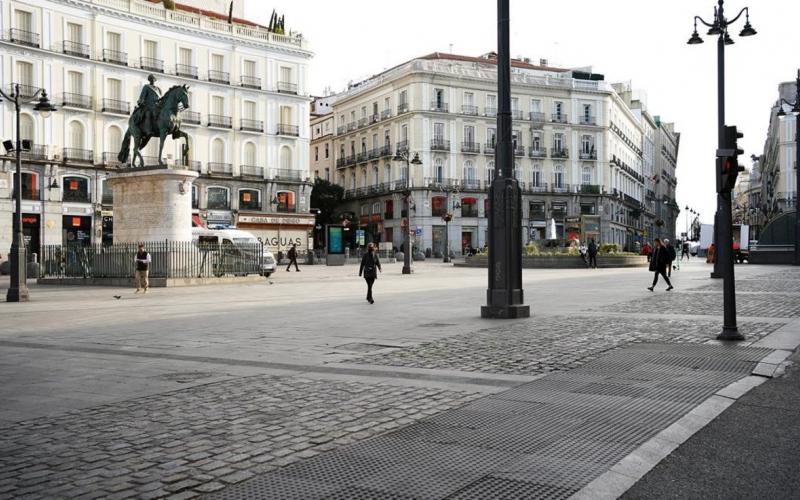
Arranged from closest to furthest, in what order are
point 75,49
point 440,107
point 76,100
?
1. point 75,49
2. point 76,100
3. point 440,107

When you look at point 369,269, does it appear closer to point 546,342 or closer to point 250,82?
point 546,342

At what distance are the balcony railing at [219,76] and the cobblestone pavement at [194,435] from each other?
185 feet

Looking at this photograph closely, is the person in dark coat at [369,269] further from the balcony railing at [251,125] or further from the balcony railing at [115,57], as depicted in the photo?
the balcony railing at [251,125]

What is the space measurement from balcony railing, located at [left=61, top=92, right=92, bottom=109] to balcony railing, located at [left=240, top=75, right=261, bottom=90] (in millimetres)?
12656

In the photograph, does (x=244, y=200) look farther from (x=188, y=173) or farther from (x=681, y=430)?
(x=681, y=430)

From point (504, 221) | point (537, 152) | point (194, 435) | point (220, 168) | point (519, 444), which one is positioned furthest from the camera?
point (537, 152)

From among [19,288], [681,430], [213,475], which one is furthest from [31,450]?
[19,288]

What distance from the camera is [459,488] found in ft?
13.8

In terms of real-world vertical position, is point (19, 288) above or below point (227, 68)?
below

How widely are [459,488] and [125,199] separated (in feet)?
84.4

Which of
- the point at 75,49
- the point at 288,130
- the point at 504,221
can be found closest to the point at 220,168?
the point at 288,130

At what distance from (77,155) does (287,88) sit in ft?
61.1

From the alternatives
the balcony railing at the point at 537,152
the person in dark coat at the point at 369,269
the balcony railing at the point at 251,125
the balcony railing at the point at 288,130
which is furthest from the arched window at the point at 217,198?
the person in dark coat at the point at 369,269

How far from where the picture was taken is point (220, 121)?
60.5 meters
